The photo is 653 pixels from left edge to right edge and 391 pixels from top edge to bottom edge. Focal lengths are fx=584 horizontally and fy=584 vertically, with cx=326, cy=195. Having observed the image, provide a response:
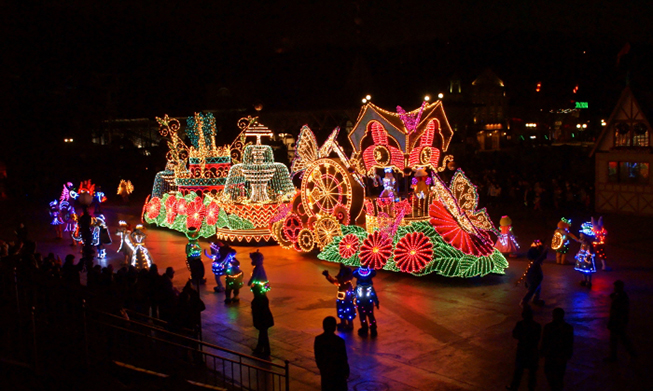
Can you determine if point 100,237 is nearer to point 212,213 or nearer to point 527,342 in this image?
point 212,213

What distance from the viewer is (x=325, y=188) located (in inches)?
589

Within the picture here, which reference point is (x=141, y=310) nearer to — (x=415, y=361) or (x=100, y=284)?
(x=100, y=284)

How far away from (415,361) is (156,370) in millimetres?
3449

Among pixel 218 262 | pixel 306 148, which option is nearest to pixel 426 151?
pixel 306 148

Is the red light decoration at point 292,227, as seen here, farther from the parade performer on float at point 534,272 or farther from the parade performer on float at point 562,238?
the parade performer on float at point 534,272

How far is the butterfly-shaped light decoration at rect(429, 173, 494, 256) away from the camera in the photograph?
12.5 m

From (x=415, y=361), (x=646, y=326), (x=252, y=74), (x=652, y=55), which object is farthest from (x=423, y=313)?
(x=652, y=55)

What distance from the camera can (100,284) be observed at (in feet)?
30.4

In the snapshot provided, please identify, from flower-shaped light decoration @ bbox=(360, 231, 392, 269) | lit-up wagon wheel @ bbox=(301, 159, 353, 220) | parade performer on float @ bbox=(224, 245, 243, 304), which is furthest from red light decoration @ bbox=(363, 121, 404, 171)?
parade performer on float @ bbox=(224, 245, 243, 304)

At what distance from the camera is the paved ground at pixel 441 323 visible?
7496 mm

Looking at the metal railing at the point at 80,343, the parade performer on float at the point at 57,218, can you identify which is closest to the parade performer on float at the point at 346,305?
the metal railing at the point at 80,343

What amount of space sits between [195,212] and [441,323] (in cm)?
1109

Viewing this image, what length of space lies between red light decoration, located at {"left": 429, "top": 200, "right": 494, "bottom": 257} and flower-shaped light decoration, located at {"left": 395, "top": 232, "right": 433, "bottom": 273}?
0.40 meters

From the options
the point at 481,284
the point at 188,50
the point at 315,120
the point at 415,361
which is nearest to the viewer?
the point at 415,361
